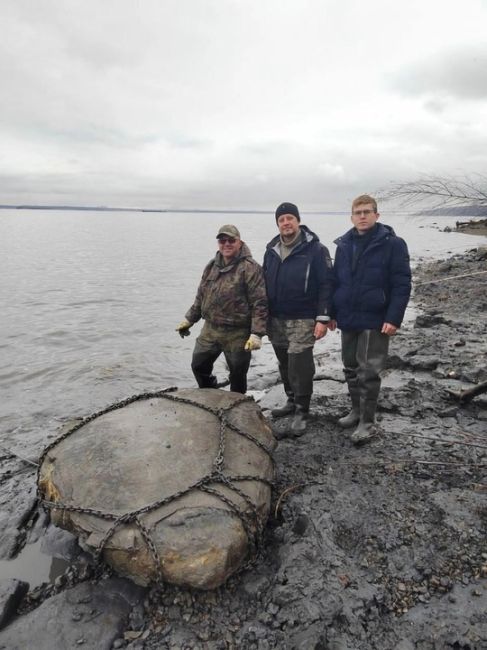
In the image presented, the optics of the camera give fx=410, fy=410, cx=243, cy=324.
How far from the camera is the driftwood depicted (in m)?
5.32

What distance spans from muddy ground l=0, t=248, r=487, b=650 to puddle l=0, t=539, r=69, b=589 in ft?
0.32

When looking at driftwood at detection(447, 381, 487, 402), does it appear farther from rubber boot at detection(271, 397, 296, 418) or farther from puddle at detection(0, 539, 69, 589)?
puddle at detection(0, 539, 69, 589)

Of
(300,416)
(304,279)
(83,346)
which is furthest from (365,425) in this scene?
(83,346)

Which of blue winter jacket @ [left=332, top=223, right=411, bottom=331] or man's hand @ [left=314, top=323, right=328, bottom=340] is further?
man's hand @ [left=314, top=323, right=328, bottom=340]

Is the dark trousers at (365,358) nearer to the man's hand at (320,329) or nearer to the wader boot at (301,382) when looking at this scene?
the man's hand at (320,329)

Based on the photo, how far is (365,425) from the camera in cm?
490

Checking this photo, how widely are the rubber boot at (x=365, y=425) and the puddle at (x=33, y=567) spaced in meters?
3.23

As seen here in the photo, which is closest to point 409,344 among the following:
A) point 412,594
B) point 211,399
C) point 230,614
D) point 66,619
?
point 211,399

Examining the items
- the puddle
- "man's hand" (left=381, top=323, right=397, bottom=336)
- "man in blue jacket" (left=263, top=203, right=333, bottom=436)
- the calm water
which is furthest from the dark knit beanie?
the puddle

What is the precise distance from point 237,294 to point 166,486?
2.46 m

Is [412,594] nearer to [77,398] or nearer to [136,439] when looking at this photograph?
[136,439]

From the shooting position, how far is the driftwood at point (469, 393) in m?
5.32

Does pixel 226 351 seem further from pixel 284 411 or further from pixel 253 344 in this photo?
pixel 284 411

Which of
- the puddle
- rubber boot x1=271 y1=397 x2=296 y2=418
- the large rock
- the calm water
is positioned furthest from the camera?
the calm water
